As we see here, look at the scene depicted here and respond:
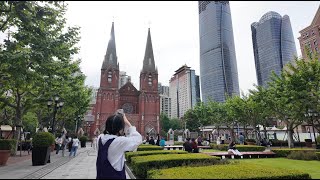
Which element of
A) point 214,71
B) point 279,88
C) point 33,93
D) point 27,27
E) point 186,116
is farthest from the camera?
point 214,71

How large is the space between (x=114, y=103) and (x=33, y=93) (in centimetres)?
4279

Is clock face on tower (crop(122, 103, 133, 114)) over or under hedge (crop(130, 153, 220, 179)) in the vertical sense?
over

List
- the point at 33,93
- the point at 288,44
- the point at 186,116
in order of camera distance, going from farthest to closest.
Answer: the point at 288,44 → the point at 186,116 → the point at 33,93

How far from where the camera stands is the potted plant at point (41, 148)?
523 inches

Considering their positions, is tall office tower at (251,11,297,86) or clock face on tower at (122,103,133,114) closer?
clock face on tower at (122,103,133,114)

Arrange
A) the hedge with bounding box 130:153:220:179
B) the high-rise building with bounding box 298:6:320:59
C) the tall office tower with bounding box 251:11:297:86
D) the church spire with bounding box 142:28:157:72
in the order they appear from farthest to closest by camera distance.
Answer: the tall office tower with bounding box 251:11:297:86, the church spire with bounding box 142:28:157:72, the high-rise building with bounding box 298:6:320:59, the hedge with bounding box 130:153:220:179

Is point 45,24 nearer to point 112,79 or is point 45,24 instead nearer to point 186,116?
point 112,79

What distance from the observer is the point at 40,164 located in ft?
43.9

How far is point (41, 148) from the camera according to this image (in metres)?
13.6

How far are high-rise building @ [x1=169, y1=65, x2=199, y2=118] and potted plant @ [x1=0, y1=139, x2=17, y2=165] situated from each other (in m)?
119

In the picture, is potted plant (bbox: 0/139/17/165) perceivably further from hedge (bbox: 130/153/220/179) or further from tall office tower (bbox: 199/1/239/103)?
tall office tower (bbox: 199/1/239/103)

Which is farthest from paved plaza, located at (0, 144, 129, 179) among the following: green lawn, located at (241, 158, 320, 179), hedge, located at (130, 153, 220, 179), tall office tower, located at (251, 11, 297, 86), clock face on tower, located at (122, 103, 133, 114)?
tall office tower, located at (251, 11, 297, 86)

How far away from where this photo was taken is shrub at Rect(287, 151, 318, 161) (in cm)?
1551

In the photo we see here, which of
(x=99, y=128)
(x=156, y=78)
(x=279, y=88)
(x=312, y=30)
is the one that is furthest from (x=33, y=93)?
(x=312, y=30)
